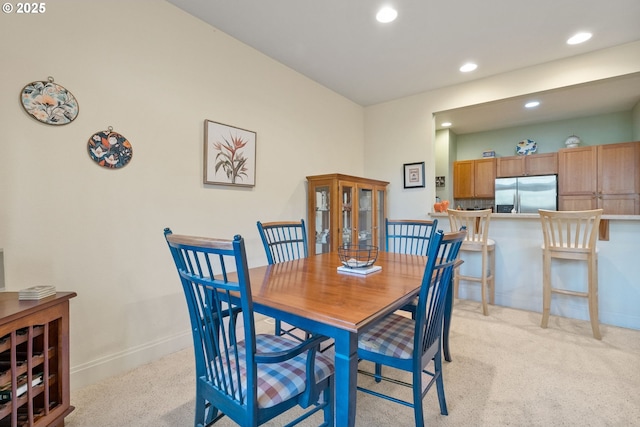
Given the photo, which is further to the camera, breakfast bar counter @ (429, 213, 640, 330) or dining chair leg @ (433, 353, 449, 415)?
breakfast bar counter @ (429, 213, 640, 330)

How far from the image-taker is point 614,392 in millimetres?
1748

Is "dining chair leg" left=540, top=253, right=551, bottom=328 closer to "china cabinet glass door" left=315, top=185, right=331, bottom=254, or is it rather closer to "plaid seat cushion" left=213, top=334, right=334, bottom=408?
"china cabinet glass door" left=315, top=185, right=331, bottom=254

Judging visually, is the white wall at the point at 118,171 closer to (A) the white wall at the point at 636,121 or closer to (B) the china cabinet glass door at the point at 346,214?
(B) the china cabinet glass door at the point at 346,214

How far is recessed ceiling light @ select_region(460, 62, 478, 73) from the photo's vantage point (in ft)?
10.3

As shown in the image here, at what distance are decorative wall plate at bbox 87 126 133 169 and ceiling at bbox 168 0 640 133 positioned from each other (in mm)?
1125

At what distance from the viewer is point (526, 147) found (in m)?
5.40

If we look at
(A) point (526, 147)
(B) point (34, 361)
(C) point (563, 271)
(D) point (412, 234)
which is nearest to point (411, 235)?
(D) point (412, 234)

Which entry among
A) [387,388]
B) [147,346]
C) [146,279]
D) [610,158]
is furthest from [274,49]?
[610,158]

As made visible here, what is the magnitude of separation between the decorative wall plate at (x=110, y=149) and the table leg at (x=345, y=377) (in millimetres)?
1848

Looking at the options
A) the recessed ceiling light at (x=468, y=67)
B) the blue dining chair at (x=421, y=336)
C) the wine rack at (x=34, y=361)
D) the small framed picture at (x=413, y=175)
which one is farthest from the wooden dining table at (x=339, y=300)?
the recessed ceiling light at (x=468, y=67)

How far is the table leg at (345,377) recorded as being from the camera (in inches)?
37.8

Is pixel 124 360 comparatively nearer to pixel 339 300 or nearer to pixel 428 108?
pixel 339 300

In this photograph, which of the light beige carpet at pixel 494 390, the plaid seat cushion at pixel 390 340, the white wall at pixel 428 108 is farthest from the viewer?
the white wall at pixel 428 108

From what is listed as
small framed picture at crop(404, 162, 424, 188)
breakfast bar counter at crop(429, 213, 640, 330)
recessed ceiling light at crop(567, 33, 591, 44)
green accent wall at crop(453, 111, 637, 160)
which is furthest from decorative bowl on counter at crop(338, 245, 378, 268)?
green accent wall at crop(453, 111, 637, 160)
